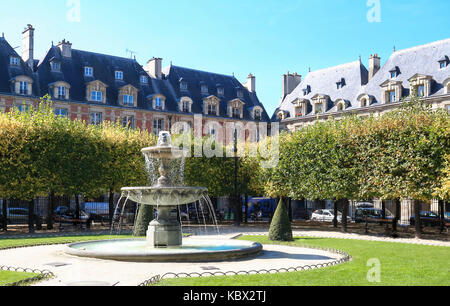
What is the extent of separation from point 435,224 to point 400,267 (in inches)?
771

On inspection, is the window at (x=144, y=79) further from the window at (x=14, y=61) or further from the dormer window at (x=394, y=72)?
the dormer window at (x=394, y=72)

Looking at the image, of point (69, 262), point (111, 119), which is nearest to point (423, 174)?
point (69, 262)

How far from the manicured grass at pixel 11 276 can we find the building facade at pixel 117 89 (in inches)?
1246

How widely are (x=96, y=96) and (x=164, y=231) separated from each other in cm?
3248

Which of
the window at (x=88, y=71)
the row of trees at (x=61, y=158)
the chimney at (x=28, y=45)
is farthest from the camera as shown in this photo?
the window at (x=88, y=71)

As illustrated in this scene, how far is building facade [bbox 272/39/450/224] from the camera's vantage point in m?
43.3

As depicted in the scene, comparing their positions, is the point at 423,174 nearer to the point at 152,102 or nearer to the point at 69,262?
the point at 69,262

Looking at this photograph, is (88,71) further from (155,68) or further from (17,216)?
(17,216)

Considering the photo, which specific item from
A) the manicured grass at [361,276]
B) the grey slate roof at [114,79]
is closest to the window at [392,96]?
the grey slate roof at [114,79]

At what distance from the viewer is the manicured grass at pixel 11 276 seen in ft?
32.3

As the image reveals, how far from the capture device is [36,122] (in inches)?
1022

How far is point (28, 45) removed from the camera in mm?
44219

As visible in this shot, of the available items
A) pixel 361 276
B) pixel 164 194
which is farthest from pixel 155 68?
pixel 361 276

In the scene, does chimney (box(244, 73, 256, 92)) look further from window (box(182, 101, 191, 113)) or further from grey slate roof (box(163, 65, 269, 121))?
window (box(182, 101, 191, 113))
